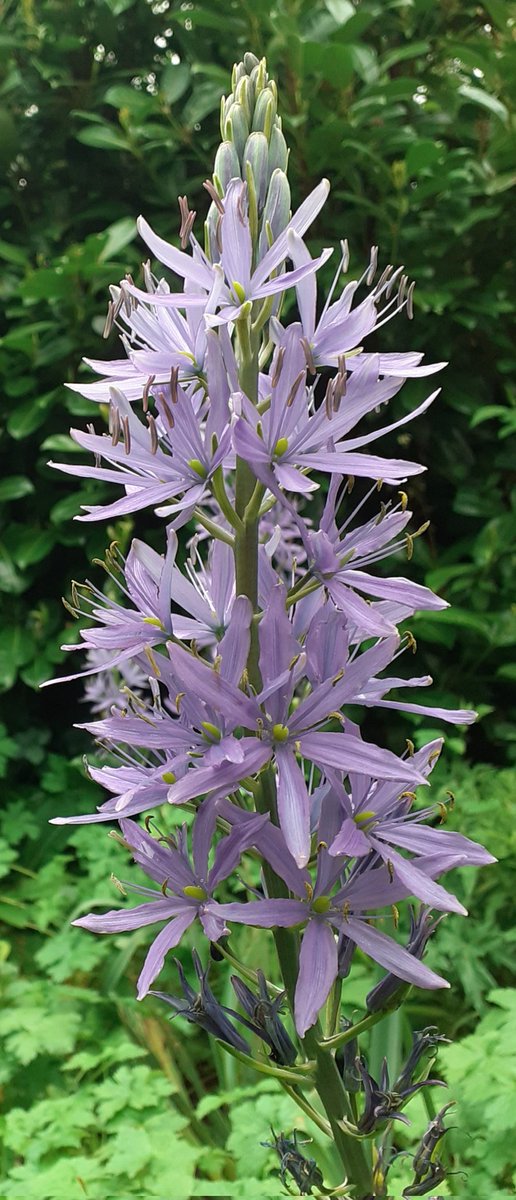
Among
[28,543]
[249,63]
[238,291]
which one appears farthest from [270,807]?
[28,543]

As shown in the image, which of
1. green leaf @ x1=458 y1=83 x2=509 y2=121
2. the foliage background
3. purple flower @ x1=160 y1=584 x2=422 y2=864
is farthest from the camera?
green leaf @ x1=458 y1=83 x2=509 y2=121

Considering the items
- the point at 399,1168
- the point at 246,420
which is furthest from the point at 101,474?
the point at 399,1168

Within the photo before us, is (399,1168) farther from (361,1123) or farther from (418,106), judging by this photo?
(418,106)

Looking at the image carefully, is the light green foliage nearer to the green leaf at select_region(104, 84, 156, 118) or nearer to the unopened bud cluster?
the unopened bud cluster

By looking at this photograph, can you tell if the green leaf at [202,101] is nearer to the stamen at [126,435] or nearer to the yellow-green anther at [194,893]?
the stamen at [126,435]

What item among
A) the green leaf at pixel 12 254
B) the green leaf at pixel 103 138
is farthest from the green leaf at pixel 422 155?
the green leaf at pixel 12 254

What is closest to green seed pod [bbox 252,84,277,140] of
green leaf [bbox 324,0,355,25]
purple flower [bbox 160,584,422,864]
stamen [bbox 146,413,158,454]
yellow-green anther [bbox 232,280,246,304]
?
yellow-green anther [bbox 232,280,246,304]

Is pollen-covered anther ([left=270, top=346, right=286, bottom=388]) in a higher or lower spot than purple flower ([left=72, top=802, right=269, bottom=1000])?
higher
